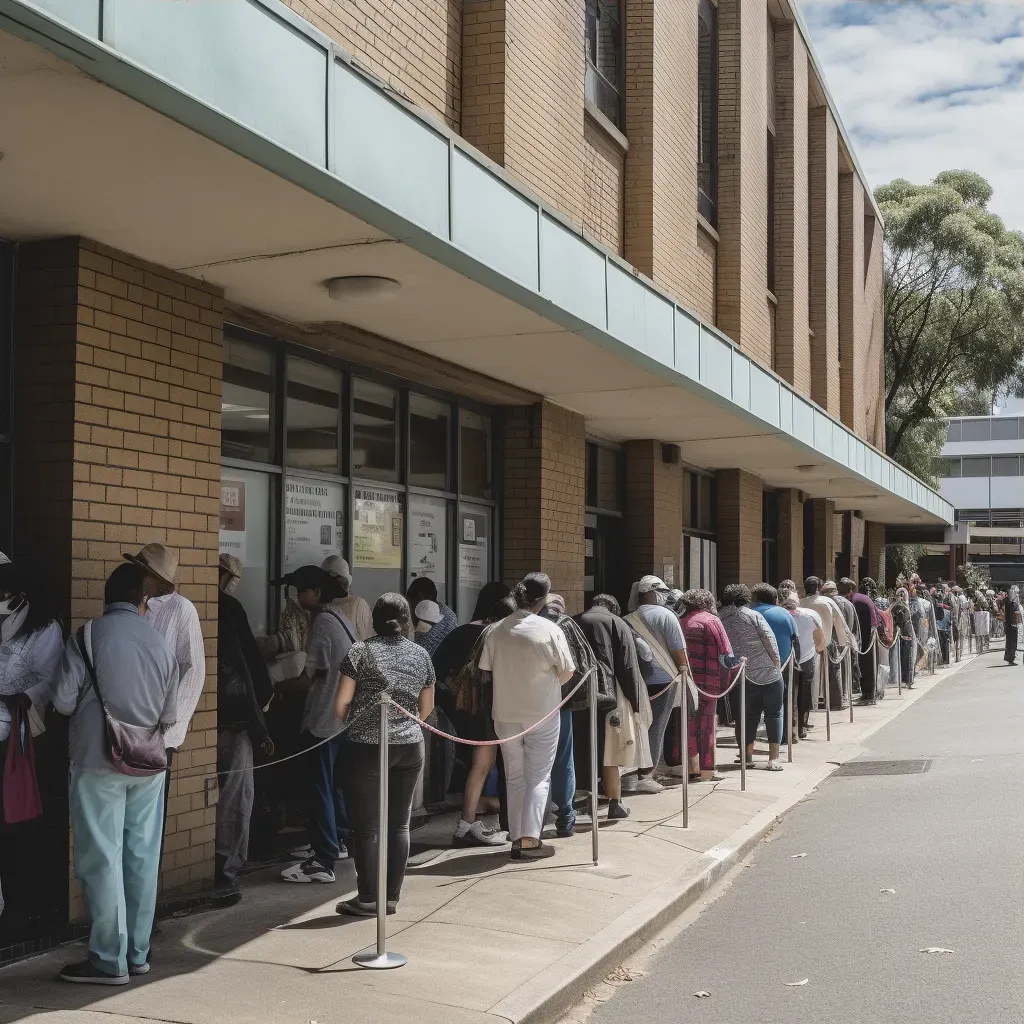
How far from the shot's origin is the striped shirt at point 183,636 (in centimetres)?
656

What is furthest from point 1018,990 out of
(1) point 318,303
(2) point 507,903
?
(1) point 318,303

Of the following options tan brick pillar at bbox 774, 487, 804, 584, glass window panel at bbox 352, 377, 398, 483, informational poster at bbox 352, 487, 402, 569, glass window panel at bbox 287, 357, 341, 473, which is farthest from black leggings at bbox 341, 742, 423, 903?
tan brick pillar at bbox 774, 487, 804, 584

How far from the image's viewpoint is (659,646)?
11.3 metres

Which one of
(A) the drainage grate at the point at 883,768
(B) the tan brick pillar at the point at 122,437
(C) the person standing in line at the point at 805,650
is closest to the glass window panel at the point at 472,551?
(A) the drainage grate at the point at 883,768

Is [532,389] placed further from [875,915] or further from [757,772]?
[875,915]

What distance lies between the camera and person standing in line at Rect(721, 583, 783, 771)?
13000 mm

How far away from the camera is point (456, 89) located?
37.4 feet

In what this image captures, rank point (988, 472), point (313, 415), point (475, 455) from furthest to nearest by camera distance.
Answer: point (988, 472), point (475, 455), point (313, 415)

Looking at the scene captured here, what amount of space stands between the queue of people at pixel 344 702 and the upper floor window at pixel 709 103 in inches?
324

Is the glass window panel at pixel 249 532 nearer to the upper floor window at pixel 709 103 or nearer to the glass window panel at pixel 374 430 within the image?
the glass window panel at pixel 374 430

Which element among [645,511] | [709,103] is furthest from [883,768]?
[709,103]

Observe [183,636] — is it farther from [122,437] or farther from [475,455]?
[475,455]

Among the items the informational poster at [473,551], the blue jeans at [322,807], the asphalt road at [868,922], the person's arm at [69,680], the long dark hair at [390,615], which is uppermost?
the informational poster at [473,551]

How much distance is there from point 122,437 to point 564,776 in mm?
3932
